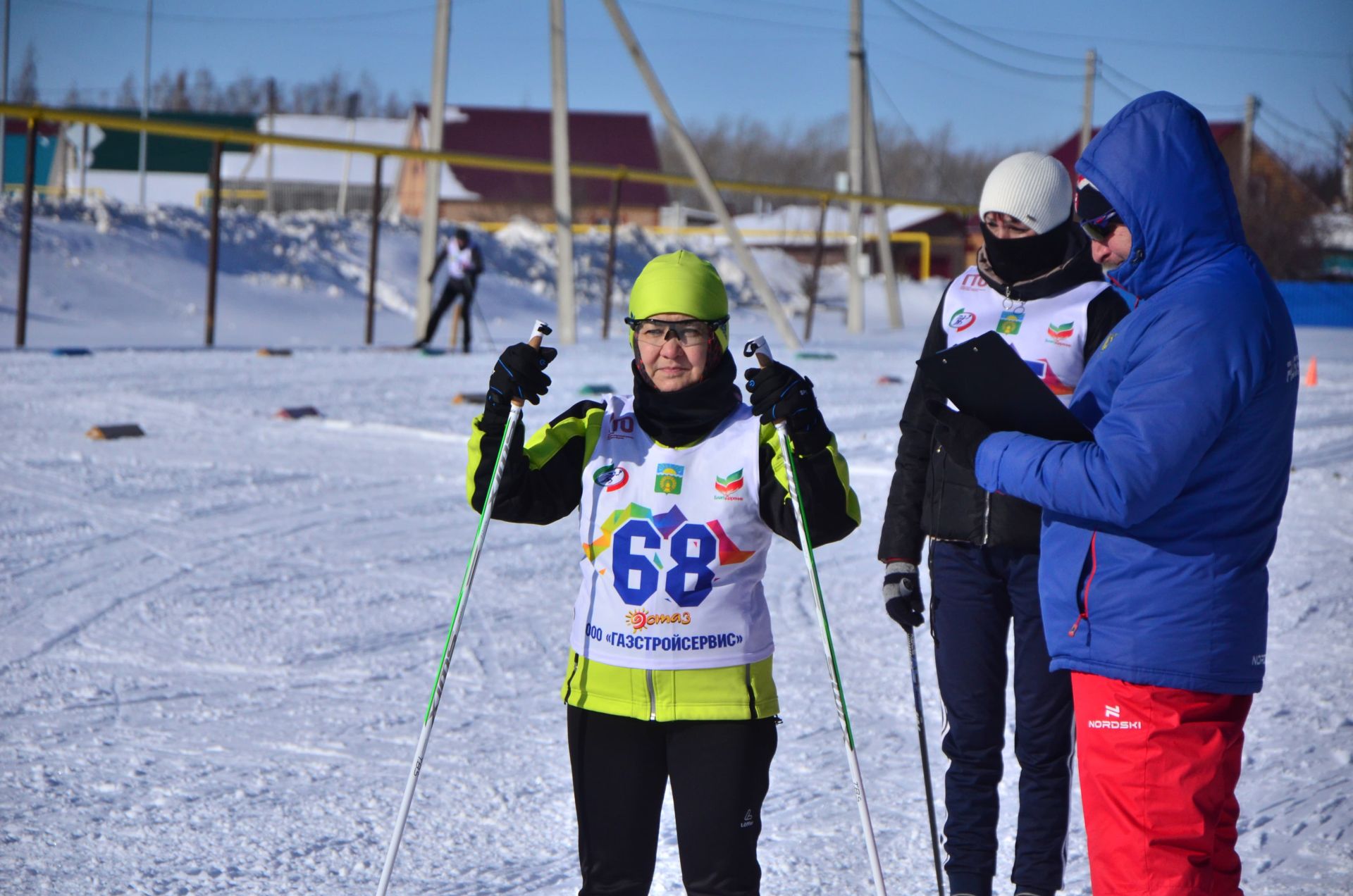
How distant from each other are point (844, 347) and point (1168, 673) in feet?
55.1

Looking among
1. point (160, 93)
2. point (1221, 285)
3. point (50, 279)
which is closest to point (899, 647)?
point (1221, 285)

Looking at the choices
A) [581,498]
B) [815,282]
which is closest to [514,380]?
[581,498]

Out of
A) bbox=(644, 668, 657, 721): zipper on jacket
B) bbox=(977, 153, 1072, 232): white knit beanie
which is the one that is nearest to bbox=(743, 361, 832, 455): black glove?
bbox=(644, 668, 657, 721): zipper on jacket

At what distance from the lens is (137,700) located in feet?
14.7

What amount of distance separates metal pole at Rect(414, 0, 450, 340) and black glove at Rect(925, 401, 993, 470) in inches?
582

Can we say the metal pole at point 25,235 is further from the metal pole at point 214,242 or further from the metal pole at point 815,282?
the metal pole at point 815,282

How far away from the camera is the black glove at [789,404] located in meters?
2.51

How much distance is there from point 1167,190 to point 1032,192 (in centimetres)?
84

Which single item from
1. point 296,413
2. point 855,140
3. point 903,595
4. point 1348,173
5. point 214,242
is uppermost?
point 1348,173

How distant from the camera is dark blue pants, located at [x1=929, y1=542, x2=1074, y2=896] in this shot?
9.64ft

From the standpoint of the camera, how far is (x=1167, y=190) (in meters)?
2.17

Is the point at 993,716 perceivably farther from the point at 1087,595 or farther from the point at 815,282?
the point at 815,282

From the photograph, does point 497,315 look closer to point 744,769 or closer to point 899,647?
point 899,647

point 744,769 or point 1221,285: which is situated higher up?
point 1221,285
